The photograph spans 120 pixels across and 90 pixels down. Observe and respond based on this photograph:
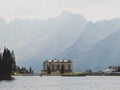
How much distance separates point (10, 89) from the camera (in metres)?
124

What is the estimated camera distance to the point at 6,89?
4889 inches

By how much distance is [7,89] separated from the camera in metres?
124

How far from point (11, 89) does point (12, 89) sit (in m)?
0.38

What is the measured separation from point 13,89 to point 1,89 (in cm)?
307

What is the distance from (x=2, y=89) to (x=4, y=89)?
63cm

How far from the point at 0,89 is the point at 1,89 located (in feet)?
0.89

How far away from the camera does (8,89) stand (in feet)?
406

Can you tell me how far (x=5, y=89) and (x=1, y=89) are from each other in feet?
3.40

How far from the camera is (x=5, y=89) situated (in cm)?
12394

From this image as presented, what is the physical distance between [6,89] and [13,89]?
5.93ft

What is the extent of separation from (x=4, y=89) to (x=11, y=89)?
190cm

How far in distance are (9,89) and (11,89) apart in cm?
61

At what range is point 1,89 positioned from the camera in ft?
407

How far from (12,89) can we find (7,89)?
4.20 ft
